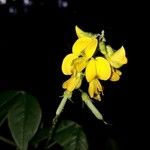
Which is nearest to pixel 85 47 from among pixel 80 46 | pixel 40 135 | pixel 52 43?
pixel 80 46

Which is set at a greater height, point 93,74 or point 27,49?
point 93,74

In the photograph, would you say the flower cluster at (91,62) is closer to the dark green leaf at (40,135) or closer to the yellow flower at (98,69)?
the yellow flower at (98,69)

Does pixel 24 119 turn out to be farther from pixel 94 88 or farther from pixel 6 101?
pixel 94 88

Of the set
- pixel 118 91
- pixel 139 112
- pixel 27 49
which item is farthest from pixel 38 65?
pixel 139 112

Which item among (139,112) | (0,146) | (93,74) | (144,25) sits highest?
(93,74)

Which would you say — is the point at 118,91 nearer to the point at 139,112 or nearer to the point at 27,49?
the point at 139,112

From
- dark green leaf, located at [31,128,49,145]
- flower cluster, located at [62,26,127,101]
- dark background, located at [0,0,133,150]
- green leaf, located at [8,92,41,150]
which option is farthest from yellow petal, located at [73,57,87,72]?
dark background, located at [0,0,133,150]

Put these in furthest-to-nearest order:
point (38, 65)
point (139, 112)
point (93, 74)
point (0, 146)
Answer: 1. point (38, 65)
2. point (139, 112)
3. point (0, 146)
4. point (93, 74)
